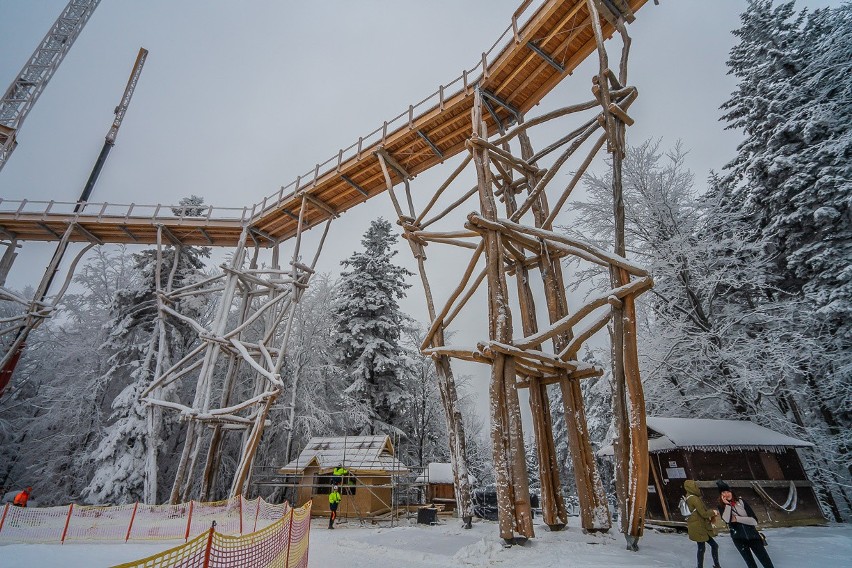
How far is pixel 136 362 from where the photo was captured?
18734 mm

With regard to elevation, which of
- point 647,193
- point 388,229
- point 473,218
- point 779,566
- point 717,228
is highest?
point 388,229

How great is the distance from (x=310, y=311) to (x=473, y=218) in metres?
19.0

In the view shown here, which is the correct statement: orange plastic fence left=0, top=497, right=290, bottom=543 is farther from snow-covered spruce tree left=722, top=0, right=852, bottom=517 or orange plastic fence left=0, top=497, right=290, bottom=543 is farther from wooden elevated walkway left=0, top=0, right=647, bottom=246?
snow-covered spruce tree left=722, top=0, right=852, bottom=517

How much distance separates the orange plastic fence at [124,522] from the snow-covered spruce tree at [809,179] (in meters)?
15.7

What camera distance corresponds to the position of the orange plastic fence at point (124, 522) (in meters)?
8.69

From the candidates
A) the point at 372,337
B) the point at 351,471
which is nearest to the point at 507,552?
the point at 351,471

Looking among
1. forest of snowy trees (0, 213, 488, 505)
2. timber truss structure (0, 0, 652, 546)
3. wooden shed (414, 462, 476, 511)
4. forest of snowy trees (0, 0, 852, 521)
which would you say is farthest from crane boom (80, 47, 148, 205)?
wooden shed (414, 462, 476, 511)

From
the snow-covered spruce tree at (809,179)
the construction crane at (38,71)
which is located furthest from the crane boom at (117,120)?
the snow-covered spruce tree at (809,179)

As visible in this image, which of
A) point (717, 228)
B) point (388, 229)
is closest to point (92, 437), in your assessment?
point (388, 229)

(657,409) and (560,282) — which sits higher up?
(560,282)

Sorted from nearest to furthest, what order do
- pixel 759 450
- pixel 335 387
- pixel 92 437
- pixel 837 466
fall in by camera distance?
1. pixel 759 450
2. pixel 837 466
3. pixel 92 437
4. pixel 335 387

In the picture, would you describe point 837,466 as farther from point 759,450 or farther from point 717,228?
point 717,228

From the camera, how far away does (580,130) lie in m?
8.82

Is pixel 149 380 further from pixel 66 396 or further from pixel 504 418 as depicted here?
pixel 504 418
